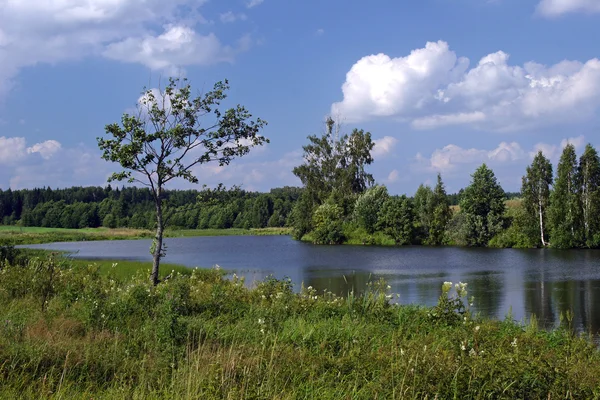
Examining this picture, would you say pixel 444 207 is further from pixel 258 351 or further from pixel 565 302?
pixel 258 351

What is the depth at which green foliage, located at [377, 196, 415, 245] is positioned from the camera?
61688mm

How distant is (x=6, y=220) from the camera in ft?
434

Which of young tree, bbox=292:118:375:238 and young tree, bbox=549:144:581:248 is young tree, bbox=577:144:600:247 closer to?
young tree, bbox=549:144:581:248

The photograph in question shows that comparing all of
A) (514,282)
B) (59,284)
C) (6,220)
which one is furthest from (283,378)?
(6,220)

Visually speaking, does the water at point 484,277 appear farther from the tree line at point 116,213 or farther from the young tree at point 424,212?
the tree line at point 116,213

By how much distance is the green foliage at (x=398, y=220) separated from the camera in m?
61.7

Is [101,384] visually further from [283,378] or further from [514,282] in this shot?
[514,282]

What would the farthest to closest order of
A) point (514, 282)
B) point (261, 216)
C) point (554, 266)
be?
point (261, 216) → point (554, 266) → point (514, 282)

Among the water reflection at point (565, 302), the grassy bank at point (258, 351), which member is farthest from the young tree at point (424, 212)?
the grassy bank at point (258, 351)

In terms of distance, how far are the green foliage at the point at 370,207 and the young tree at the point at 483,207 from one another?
10160mm

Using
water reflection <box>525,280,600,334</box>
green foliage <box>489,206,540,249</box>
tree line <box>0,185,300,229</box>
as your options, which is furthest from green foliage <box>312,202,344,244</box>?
tree line <box>0,185,300,229</box>

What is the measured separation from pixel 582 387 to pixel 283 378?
3268mm

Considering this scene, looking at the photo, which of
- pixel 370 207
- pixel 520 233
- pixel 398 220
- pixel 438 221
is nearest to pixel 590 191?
pixel 520 233

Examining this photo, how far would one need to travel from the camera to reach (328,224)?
218 ft
